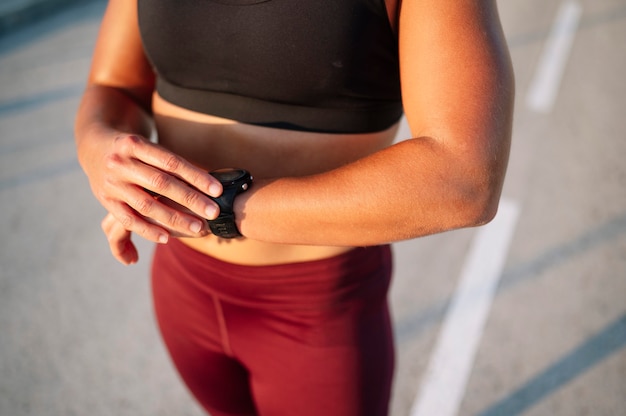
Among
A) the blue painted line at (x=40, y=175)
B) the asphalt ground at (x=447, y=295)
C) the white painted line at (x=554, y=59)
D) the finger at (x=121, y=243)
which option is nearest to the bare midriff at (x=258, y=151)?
the finger at (x=121, y=243)

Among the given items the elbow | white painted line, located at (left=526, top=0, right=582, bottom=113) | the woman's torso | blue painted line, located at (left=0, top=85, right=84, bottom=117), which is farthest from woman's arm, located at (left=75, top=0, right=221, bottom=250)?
white painted line, located at (left=526, top=0, right=582, bottom=113)

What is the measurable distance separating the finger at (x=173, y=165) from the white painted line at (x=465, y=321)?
178 centimetres

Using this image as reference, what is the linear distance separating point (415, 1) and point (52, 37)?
222 inches

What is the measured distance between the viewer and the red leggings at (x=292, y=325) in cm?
117

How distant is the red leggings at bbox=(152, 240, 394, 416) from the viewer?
1.17 meters

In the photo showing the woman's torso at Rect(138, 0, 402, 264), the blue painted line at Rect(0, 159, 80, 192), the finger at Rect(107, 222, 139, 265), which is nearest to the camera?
the woman's torso at Rect(138, 0, 402, 264)

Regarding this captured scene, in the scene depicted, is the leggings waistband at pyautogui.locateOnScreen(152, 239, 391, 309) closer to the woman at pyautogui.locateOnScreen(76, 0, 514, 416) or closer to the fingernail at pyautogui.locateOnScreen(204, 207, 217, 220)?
the woman at pyautogui.locateOnScreen(76, 0, 514, 416)

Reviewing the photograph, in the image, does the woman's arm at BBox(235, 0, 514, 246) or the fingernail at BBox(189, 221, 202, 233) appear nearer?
the woman's arm at BBox(235, 0, 514, 246)

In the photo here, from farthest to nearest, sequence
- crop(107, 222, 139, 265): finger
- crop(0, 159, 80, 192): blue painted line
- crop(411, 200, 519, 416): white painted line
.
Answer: crop(0, 159, 80, 192): blue painted line < crop(411, 200, 519, 416): white painted line < crop(107, 222, 139, 265): finger

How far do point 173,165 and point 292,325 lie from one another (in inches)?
18.9

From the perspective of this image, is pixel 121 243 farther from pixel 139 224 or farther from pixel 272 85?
pixel 272 85

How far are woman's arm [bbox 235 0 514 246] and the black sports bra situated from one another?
0.09m

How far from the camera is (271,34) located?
3.16 feet

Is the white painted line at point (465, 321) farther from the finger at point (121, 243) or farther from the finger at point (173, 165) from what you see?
the finger at point (173, 165)
